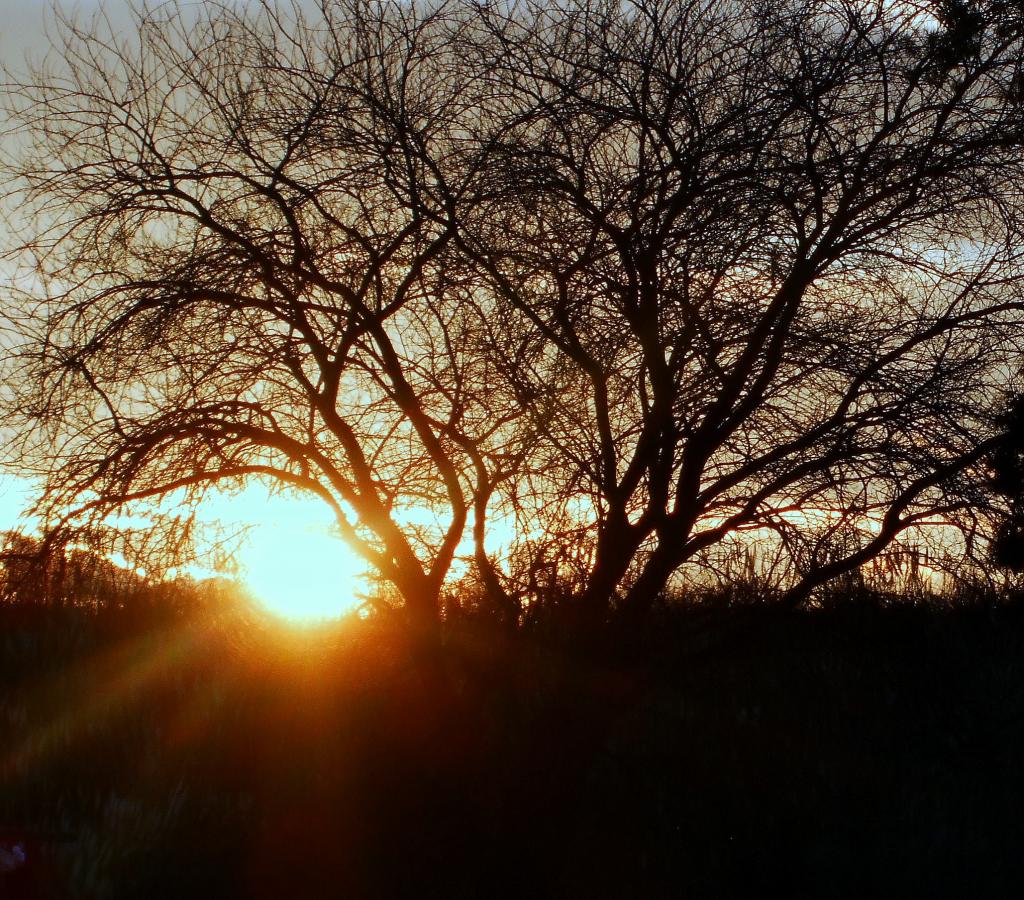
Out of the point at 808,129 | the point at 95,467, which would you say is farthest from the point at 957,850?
the point at 95,467

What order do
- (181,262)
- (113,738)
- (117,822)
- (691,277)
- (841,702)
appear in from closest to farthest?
(117,822)
(113,738)
(691,277)
(181,262)
(841,702)

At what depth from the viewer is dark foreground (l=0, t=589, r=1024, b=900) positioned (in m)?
5.37

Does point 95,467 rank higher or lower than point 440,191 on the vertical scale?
lower

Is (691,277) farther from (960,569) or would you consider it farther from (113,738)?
(113,738)

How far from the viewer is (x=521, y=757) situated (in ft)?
21.7

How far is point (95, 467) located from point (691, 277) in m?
3.21

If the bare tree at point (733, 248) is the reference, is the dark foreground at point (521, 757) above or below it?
below

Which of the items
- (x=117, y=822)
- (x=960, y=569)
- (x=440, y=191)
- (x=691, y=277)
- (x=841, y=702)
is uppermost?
(x=440, y=191)

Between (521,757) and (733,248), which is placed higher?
(733,248)

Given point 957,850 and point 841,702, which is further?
point 841,702

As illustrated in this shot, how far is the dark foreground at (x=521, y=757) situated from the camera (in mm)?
5371

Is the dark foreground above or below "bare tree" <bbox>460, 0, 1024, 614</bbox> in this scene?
below

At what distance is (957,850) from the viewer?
6.11 m

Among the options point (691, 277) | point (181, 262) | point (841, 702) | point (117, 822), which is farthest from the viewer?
point (841, 702)
